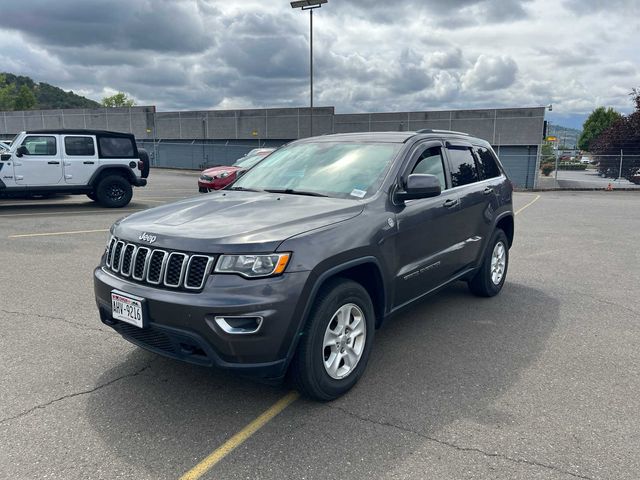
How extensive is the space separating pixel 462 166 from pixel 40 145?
1098cm

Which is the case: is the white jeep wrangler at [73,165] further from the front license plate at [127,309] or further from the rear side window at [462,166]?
the front license plate at [127,309]

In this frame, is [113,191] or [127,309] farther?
[113,191]

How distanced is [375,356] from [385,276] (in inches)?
31.4

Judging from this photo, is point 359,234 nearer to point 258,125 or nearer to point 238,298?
point 238,298

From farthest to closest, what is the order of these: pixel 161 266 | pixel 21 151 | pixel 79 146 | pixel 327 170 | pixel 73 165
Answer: pixel 79 146
pixel 73 165
pixel 21 151
pixel 327 170
pixel 161 266

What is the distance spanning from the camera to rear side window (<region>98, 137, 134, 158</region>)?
13.2 meters

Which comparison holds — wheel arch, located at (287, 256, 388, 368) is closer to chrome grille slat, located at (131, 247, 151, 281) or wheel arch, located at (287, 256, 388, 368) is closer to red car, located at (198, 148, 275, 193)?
chrome grille slat, located at (131, 247, 151, 281)

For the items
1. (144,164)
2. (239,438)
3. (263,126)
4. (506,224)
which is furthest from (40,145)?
(263,126)

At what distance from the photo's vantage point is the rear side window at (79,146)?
497 inches

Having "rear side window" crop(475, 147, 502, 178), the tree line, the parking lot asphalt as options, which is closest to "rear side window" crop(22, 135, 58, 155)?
the parking lot asphalt

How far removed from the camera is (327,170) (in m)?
4.27

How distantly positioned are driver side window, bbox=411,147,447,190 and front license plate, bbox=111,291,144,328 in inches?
93.2

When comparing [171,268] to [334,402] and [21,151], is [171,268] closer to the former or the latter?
[334,402]

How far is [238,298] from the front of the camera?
111 inches
